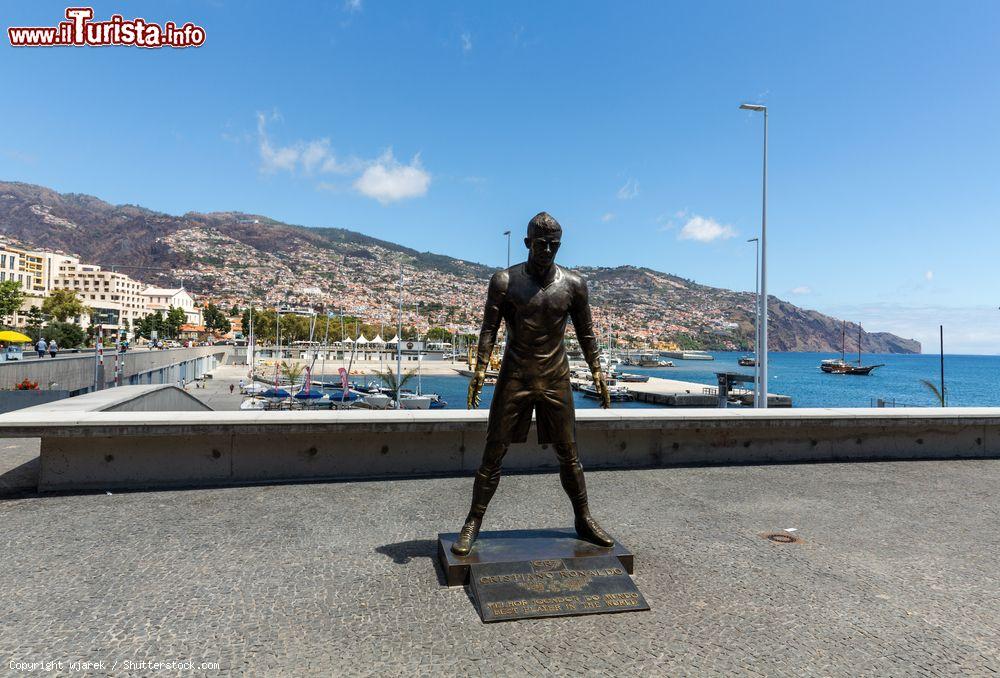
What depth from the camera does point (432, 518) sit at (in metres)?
5.97

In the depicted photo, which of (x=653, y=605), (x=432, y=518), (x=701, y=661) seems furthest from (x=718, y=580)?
(x=432, y=518)

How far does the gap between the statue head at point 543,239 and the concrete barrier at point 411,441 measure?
2961mm

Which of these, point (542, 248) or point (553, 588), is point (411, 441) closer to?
point (553, 588)

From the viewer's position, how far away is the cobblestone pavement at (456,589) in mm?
3383

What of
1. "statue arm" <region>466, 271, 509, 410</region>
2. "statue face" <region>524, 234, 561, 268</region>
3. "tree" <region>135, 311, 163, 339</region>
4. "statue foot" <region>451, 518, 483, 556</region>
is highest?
"tree" <region>135, 311, 163, 339</region>

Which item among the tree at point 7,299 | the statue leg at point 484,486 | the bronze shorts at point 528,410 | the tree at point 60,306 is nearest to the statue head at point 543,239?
the bronze shorts at point 528,410

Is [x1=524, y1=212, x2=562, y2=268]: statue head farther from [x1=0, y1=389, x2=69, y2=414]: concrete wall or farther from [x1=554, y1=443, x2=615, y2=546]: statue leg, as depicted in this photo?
[x1=0, y1=389, x2=69, y2=414]: concrete wall

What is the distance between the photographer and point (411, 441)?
25.7 feet

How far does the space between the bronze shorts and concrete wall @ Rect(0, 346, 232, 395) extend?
15.0m

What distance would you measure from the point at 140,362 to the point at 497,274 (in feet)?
107

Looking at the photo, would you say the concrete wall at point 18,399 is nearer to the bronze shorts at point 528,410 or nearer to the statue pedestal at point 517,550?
the statue pedestal at point 517,550

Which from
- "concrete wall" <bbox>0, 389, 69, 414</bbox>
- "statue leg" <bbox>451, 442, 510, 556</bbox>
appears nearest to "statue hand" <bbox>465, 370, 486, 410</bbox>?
"statue leg" <bbox>451, 442, 510, 556</bbox>

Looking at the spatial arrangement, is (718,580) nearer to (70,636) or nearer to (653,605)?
(653,605)

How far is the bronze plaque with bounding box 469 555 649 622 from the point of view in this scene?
156 inches
